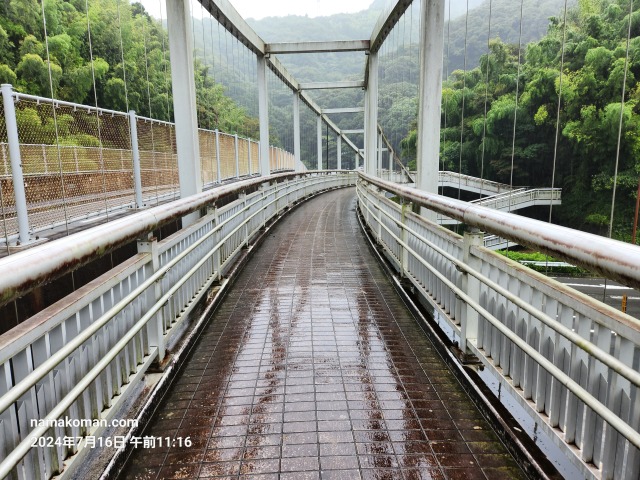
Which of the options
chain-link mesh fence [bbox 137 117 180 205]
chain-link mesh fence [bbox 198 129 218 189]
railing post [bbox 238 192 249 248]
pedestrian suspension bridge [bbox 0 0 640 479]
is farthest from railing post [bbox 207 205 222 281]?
chain-link mesh fence [bbox 198 129 218 189]

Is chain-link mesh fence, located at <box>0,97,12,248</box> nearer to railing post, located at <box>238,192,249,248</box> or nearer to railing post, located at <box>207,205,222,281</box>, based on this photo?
railing post, located at <box>207,205,222,281</box>

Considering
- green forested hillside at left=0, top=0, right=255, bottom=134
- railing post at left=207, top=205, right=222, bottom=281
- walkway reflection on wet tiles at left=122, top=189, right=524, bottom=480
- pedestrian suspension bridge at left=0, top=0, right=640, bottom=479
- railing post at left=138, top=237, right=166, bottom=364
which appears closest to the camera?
pedestrian suspension bridge at left=0, top=0, right=640, bottom=479

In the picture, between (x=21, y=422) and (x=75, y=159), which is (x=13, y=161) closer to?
(x=75, y=159)

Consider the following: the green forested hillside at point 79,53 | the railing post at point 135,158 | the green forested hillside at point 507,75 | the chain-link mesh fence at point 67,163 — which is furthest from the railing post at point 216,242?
the green forested hillside at point 79,53

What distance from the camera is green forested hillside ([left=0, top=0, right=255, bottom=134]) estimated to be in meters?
8.00

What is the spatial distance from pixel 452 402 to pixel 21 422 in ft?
5.97

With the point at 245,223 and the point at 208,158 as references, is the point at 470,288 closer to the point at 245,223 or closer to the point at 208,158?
the point at 245,223

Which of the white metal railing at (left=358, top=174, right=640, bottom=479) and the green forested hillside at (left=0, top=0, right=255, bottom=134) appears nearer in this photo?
the white metal railing at (left=358, top=174, right=640, bottom=479)

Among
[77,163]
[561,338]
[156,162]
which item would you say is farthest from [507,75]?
[561,338]

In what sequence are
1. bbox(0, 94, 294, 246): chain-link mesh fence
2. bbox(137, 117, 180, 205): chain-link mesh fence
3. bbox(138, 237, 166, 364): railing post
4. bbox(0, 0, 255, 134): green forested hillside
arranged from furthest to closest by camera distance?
bbox(0, 0, 255, 134): green forested hillside
bbox(137, 117, 180, 205): chain-link mesh fence
bbox(0, 94, 294, 246): chain-link mesh fence
bbox(138, 237, 166, 364): railing post

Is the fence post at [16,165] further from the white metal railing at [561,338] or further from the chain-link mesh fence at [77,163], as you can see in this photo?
the white metal railing at [561,338]

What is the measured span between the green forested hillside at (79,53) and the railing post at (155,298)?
4.73 m

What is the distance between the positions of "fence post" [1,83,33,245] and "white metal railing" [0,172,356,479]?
55.8 inches

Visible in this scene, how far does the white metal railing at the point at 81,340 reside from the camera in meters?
1.36
